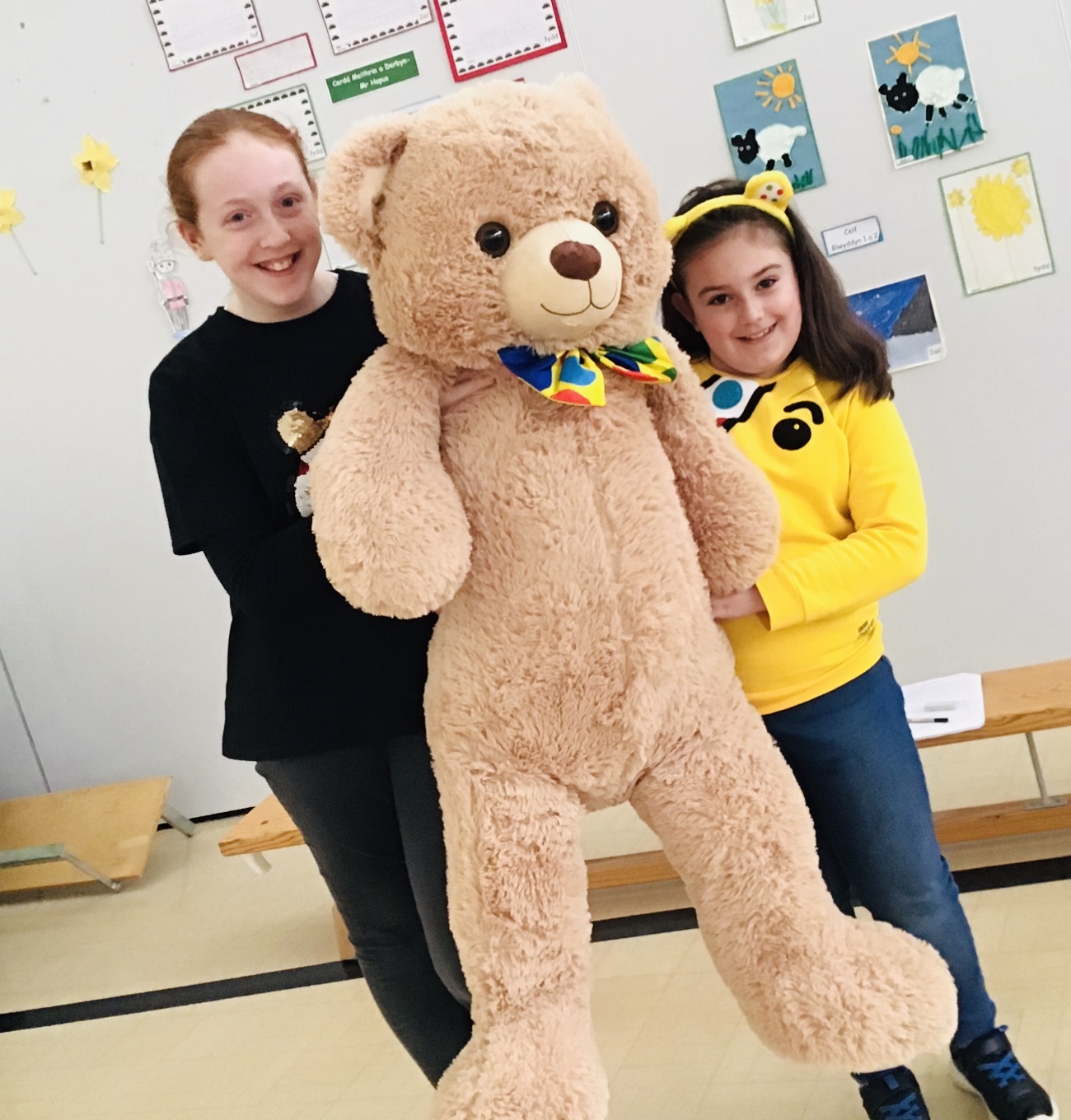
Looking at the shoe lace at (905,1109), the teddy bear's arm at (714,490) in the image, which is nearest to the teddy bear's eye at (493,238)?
the teddy bear's arm at (714,490)

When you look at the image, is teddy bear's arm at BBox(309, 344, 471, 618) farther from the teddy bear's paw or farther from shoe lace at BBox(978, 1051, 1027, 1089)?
shoe lace at BBox(978, 1051, 1027, 1089)

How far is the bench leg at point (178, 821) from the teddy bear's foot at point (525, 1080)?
2.35 m

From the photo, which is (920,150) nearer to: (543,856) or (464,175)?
(464,175)

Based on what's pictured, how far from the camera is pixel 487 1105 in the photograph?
3.39 ft

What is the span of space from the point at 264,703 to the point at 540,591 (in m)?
0.36

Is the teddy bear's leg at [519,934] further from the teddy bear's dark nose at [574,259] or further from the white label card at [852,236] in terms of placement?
the white label card at [852,236]

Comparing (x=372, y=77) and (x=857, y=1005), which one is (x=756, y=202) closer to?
(x=857, y=1005)

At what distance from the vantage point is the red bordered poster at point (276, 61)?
2.71m

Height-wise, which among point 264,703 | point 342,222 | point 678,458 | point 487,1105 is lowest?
point 487,1105

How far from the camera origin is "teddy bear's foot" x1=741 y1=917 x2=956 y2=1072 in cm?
107

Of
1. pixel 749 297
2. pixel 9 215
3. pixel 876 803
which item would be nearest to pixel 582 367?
pixel 749 297

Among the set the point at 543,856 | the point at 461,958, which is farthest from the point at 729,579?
the point at 461,958

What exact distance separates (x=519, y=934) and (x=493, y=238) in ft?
2.06

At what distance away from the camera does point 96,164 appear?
2.90 metres
